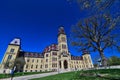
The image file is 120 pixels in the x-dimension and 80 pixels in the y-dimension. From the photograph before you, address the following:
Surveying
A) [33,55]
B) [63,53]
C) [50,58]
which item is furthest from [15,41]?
[63,53]

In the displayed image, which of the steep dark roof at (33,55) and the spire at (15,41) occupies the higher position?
the spire at (15,41)

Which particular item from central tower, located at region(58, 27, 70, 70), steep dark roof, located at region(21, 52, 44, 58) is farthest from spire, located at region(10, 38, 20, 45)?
central tower, located at region(58, 27, 70, 70)

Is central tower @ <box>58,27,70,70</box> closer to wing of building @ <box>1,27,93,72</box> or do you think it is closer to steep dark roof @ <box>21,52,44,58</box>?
wing of building @ <box>1,27,93,72</box>

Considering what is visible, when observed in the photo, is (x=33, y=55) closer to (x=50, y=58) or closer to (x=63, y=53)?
(x=50, y=58)

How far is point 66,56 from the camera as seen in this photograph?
72250 mm

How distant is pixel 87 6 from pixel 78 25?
23720 mm

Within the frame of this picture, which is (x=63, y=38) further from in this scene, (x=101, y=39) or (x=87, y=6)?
(x=87, y=6)

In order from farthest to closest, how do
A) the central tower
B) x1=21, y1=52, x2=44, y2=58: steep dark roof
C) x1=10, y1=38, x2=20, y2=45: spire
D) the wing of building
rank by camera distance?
1. x1=21, y1=52, x2=44, y2=58: steep dark roof
2. the central tower
3. the wing of building
4. x1=10, y1=38, x2=20, y2=45: spire

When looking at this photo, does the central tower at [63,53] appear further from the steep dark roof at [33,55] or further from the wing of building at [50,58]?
the steep dark roof at [33,55]

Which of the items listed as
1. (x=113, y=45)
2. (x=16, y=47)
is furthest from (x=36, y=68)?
(x=113, y=45)

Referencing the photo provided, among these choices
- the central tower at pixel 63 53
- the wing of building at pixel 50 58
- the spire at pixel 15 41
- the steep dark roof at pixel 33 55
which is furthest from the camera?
the steep dark roof at pixel 33 55

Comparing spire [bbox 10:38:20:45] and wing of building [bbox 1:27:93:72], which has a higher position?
spire [bbox 10:38:20:45]

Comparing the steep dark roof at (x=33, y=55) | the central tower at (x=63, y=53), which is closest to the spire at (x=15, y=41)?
the steep dark roof at (x=33, y=55)

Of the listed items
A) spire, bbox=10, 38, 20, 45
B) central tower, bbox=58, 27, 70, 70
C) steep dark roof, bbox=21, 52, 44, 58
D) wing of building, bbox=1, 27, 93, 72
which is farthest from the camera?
steep dark roof, bbox=21, 52, 44, 58
